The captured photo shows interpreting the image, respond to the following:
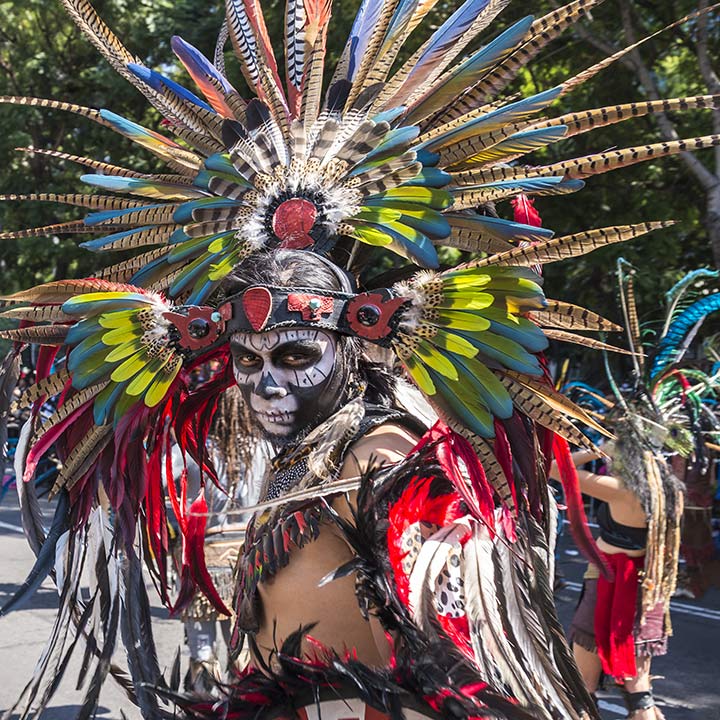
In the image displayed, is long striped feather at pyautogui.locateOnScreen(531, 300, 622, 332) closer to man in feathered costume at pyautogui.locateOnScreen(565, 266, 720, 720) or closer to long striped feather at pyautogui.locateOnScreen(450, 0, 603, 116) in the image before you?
long striped feather at pyautogui.locateOnScreen(450, 0, 603, 116)

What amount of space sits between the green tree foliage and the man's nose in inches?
234

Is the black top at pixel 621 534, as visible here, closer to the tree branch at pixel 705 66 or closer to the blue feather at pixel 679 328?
the blue feather at pixel 679 328

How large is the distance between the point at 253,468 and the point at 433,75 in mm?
2756

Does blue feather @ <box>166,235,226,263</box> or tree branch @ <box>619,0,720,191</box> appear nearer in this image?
blue feather @ <box>166,235,226,263</box>

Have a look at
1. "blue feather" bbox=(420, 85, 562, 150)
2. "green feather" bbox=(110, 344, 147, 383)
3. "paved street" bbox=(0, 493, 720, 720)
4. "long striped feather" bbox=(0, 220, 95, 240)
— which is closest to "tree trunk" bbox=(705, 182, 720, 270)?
"paved street" bbox=(0, 493, 720, 720)

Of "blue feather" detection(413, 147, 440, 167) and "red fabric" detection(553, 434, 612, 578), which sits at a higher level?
"blue feather" detection(413, 147, 440, 167)

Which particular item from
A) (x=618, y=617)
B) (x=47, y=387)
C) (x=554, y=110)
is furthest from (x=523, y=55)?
(x=554, y=110)

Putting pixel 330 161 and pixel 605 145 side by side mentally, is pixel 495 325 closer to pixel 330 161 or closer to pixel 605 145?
pixel 330 161

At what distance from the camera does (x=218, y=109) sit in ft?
7.75

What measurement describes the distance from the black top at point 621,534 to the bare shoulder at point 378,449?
255 cm

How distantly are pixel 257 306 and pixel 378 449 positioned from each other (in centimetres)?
40

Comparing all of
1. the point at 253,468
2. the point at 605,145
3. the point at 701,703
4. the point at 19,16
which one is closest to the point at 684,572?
the point at 701,703

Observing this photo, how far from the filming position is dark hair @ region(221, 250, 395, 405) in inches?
79.6

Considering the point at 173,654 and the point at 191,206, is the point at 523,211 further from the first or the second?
the point at 173,654
